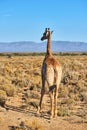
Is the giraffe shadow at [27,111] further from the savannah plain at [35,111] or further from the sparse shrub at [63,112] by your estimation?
the sparse shrub at [63,112]

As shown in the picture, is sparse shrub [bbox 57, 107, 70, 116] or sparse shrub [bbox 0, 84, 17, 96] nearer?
sparse shrub [bbox 57, 107, 70, 116]

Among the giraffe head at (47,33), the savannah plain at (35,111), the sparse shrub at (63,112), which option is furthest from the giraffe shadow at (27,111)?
the giraffe head at (47,33)

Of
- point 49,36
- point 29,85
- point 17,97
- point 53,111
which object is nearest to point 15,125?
point 53,111

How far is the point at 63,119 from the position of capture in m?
13.4

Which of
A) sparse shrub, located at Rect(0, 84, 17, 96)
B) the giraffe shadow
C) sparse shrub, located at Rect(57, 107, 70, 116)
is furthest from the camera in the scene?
sparse shrub, located at Rect(0, 84, 17, 96)

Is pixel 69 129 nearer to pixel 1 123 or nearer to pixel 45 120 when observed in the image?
pixel 45 120

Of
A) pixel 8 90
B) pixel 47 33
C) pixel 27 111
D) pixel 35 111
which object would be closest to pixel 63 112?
pixel 35 111

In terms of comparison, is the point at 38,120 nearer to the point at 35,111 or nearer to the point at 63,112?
the point at 63,112

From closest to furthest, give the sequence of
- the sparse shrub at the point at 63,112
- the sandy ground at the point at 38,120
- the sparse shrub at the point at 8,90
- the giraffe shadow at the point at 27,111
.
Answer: the sandy ground at the point at 38,120
the giraffe shadow at the point at 27,111
the sparse shrub at the point at 63,112
the sparse shrub at the point at 8,90

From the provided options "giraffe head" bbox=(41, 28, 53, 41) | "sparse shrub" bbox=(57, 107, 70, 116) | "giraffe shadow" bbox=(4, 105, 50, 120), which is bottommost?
"giraffe shadow" bbox=(4, 105, 50, 120)

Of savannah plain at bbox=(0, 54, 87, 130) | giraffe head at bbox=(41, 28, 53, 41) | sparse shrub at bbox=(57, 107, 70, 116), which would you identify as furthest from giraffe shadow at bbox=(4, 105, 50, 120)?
giraffe head at bbox=(41, 28, 53, 41)

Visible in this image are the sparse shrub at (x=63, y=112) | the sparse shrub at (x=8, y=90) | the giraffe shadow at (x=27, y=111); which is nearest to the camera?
the giraffe shadow at (x=27, y=111)

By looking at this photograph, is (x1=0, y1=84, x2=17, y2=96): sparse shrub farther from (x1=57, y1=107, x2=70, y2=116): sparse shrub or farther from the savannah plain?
(x1=57, y1=107, x2=70, y2=116): sparse shrub

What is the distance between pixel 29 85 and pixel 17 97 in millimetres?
4500
